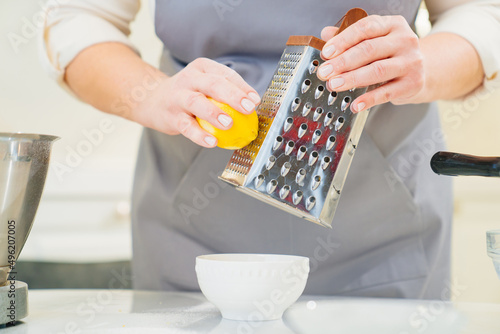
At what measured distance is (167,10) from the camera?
0.96 metres

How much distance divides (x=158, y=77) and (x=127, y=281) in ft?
5.14

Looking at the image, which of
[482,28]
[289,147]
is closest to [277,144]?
[289,147]

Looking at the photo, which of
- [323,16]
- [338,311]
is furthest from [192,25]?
[338,311]

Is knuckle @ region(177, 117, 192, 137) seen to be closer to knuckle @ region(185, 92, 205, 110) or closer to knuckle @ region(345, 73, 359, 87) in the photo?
knuckle @ region(185, 92, 205, 110)

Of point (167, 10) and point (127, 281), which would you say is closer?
point (167, 10)

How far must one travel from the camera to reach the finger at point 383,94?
68cm

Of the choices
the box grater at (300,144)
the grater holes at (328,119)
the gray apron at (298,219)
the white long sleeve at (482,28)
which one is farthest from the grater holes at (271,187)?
the white long sleeve at (482,28)

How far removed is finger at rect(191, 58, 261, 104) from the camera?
26.5 inches

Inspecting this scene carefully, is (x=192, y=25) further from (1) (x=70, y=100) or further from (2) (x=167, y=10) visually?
(1) (x=70, y=100)

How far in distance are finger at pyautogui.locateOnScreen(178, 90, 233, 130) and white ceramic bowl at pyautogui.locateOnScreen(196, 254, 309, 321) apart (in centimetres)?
17

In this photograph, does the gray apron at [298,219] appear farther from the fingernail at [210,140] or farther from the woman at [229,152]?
the fingernail at [210,140]

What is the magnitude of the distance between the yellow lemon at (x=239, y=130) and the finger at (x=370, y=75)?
0.11 metres

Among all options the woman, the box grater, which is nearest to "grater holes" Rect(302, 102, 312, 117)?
the box grater

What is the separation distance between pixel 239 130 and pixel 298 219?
34cm
